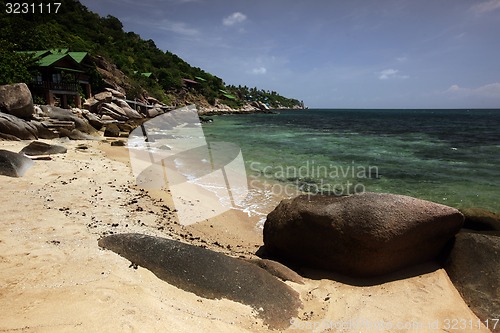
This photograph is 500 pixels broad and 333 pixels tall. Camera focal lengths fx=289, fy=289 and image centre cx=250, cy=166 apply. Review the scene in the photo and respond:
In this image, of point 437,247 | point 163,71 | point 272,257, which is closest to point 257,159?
point 272,257

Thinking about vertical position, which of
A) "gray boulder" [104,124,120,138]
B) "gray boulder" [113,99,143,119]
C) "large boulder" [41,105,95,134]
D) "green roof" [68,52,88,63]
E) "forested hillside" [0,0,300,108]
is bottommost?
"gray boulder" [104,124,120,138]

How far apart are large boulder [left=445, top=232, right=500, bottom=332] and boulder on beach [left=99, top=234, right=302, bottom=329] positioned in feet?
8.60

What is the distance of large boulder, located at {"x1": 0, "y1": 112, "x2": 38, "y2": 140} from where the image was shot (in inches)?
553

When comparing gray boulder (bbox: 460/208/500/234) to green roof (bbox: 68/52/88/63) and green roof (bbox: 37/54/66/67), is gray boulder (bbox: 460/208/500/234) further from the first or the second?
green roof (bbox: 68/52/88/63)

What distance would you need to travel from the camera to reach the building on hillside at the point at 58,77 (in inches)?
1032

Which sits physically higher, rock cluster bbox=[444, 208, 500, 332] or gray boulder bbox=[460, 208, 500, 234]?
gray boulder bbox=[460, 208, 500, 234]

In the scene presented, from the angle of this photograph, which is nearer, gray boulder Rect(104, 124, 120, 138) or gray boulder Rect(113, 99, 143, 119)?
gray boulder Rect(104, 124, 120, 138)

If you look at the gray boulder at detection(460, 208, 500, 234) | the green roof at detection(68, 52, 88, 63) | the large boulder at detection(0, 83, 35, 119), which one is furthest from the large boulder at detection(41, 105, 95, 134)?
the gray boulder at detection(460, 208, 500, 234)

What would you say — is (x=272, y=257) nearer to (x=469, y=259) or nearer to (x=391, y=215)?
(x=391, y=215)

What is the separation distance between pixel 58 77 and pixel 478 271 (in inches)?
1379

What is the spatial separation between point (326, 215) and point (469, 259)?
235 centimetres

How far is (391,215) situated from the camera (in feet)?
15.8

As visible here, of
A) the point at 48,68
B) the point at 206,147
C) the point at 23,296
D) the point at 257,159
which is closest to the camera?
the point at 23,296

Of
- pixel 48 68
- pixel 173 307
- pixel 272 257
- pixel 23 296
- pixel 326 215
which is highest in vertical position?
pixel 48 68
